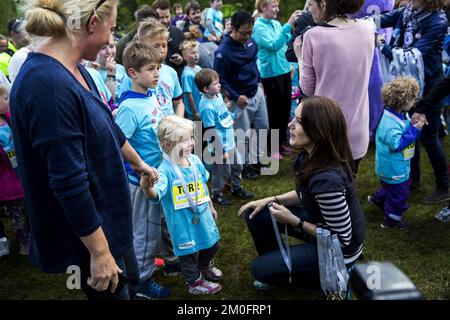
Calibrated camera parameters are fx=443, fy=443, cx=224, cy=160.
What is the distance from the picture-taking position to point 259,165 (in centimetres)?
529

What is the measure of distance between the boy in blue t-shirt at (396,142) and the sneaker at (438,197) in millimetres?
532

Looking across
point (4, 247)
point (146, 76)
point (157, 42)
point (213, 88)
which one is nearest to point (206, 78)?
point (213, 88)

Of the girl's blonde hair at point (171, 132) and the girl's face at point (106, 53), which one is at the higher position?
the girl's face at point (106, 53)

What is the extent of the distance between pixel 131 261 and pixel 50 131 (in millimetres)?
829

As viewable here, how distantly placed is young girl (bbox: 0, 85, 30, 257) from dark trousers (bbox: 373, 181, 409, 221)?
298 centimetres

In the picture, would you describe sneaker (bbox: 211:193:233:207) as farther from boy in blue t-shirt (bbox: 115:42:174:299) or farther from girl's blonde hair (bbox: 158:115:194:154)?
girl's blonde hair (bbox: 158:115:194:154)

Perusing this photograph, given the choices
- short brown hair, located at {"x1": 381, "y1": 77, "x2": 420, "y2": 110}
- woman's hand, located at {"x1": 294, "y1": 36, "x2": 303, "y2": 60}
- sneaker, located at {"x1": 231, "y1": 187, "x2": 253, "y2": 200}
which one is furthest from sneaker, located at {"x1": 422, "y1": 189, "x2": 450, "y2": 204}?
woman's hand, located at {"x1": 294, "y1": 36, "x2": 303, "y2": 60}

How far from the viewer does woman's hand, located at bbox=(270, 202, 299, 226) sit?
2615mm

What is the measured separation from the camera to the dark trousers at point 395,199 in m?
3.62

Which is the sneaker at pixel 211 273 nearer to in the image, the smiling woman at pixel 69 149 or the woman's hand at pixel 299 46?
Result: the smiling woman at pixel 69 149

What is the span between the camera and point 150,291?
9.85 ft

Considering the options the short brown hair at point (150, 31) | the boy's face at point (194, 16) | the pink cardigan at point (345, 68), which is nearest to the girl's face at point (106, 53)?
the short brown hair at point (150, 31)

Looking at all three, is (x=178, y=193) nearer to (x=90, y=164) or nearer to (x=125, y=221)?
(x=125, y=221)
